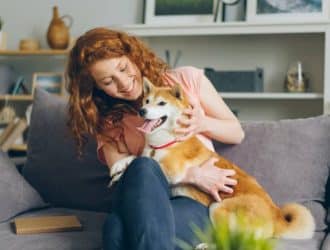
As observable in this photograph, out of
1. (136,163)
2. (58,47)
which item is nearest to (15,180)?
(136,163)

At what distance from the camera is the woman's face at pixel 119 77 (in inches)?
71.7

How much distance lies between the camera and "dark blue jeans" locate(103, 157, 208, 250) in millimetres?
1471

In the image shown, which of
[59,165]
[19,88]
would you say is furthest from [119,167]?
[19,88]

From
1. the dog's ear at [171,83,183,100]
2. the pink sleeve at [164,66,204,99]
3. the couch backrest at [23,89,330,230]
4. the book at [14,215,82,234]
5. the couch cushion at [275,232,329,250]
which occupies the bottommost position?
the book at [14,215,82,234]

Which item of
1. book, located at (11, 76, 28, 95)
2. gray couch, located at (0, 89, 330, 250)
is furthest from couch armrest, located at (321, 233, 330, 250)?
book, located at (11, 76, 28, 95)

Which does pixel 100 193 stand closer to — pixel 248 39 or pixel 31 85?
pixel 248 39

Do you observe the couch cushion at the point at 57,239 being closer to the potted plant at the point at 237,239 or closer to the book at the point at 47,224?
the book at the point at 47,224

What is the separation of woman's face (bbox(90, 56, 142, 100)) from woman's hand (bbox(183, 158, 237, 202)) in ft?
0.96

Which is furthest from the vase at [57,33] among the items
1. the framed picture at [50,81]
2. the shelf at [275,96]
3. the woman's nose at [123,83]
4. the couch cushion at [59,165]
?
the woman's nose at [123,83]

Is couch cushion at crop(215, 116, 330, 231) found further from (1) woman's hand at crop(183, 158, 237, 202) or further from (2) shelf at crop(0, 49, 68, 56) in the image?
(2) shelf at crop(0, 49, 68, 56)

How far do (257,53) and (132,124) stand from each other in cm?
171

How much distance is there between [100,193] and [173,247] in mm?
731

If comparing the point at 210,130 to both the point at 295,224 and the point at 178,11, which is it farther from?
the point at 178,11

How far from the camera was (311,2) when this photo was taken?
319 centimetres
